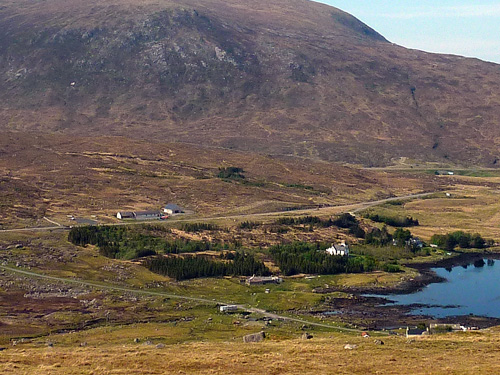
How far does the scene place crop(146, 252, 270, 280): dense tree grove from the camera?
83.6 metres

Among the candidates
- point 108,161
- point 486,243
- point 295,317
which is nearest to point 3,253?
point 295,317

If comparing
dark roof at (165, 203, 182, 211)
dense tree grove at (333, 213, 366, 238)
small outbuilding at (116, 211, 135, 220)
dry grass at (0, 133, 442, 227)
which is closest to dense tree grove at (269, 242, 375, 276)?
dense tree grove at (333, 213, 366, 238)

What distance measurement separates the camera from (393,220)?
129 meters

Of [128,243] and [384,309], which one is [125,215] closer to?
[128,243]

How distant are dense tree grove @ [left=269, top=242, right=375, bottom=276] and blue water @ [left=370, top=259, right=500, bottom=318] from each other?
33.5 feet

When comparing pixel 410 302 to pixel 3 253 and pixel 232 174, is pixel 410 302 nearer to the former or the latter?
pixel 3 253

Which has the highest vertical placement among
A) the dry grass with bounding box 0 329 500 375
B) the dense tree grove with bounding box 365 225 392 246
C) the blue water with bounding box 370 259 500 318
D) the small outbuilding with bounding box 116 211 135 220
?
the dry grass with bounding box 0 329 500 375

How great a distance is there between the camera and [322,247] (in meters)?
104

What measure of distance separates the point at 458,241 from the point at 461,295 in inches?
1377

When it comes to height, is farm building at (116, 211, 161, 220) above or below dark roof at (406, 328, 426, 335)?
below

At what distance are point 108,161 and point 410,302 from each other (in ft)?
345

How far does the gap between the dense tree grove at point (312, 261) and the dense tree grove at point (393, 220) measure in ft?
97.6

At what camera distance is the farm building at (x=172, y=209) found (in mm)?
125125

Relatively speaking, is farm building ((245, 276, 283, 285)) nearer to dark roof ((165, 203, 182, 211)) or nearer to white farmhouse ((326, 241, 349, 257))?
white farmhouse ((326, 241, 349, 257))
